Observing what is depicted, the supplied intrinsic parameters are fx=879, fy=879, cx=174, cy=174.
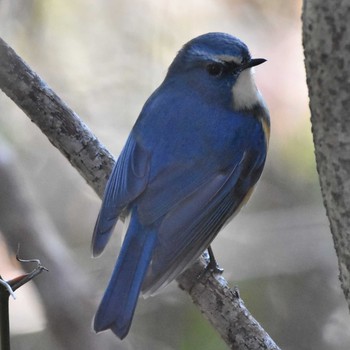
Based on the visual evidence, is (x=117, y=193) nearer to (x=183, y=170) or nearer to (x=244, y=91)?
(x=183, y=170)

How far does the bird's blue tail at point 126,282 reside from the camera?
8.63ft

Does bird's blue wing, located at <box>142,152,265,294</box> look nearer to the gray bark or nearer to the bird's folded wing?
the bird's folded wing

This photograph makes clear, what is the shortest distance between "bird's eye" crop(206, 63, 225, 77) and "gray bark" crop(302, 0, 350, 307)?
1.43 metres

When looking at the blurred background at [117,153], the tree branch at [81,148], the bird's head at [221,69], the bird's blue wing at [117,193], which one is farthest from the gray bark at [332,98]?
the blurred background at [117,153]

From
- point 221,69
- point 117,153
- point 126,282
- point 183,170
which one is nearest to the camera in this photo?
point 126,282

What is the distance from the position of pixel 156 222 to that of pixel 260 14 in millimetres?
2684

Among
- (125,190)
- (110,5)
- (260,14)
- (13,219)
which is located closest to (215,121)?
(125,190)

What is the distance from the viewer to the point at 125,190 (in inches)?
121

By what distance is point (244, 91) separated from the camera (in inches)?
137

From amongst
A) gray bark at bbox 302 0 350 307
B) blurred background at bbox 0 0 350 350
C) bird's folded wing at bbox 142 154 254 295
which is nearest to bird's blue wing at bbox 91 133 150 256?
bird's folded wing at bbox 142 154 254 295

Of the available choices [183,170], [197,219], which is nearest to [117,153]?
[183,170]

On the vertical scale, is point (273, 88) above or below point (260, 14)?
below

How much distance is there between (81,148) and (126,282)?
54 cm

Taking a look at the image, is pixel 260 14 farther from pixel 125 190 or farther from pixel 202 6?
pixel 125 190
